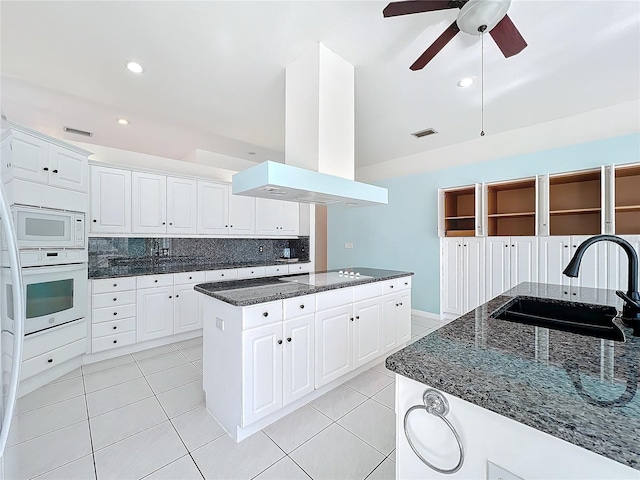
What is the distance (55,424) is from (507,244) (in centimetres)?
475

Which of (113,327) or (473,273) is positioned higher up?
(473,273)

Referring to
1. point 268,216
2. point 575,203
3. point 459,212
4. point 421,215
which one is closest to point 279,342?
point 268,216

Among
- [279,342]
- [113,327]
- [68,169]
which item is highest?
[68,169]

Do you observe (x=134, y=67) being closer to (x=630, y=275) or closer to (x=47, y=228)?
(x=47, y=228)

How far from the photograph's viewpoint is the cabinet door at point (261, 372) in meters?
1.70

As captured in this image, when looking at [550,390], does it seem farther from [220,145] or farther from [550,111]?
[220,145]

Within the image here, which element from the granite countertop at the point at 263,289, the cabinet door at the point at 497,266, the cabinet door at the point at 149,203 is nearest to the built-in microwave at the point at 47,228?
the cabinet door at the point at 149,203

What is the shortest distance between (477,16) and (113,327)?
4.07m

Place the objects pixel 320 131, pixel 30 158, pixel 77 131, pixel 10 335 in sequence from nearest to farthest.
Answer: pixel 10 335 → pixel 320 131 → pixel 30 158 → pixel 77 131

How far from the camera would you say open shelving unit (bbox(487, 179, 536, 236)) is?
3.77m

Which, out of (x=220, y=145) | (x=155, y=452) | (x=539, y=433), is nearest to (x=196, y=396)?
(x=155, y=452)

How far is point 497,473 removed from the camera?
1.97 feet

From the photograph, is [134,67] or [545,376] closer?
[545,376]

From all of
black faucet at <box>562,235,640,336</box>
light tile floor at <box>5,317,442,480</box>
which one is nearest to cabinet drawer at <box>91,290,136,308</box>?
light tile floor at <box>5,317,442,480</box>
